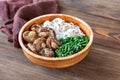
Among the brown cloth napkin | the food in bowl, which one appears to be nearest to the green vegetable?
the food in bowl

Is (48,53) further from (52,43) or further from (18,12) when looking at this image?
(18,12)

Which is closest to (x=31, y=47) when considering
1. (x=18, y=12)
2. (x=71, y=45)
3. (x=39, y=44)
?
(x=39, y=44)

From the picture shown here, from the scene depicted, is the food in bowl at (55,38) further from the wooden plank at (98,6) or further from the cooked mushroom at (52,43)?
Result: the wooden plank at (98,6)

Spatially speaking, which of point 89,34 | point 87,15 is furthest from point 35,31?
Answer: point 87,15

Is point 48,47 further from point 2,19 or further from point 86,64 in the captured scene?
point 2,19

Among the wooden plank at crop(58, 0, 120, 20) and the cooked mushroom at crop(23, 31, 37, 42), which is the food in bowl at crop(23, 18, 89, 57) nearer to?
the cooked mushroom at crop(23, 31, 37, 42)

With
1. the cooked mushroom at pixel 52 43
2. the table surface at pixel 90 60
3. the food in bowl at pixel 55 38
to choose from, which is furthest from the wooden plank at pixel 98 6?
the cooked mushroom at pixel 52 43
